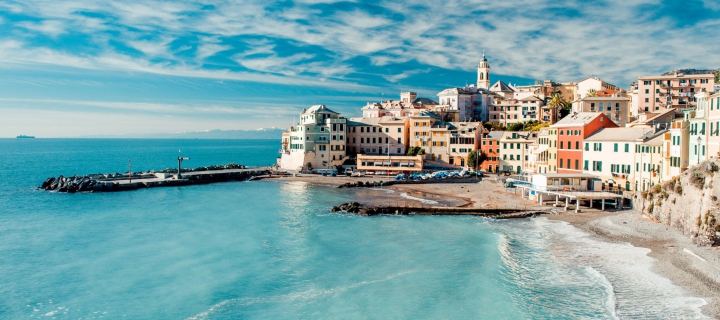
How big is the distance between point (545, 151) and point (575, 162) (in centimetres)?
704

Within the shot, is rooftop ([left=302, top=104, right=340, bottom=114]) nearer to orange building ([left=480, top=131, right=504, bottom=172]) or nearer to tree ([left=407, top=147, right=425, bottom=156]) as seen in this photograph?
tree ([left=407, top=147, right=425, bottom=156])

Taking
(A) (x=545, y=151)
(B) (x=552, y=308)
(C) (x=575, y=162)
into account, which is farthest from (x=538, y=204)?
(B) (x=552, y=308)

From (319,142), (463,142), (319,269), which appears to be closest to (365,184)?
(319,142)

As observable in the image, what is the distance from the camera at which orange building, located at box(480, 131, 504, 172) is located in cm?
8288

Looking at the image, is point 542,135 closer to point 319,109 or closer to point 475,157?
point 475,157

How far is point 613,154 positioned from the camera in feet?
173

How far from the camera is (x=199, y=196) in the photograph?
6681cm

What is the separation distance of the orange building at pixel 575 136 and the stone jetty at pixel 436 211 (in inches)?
488

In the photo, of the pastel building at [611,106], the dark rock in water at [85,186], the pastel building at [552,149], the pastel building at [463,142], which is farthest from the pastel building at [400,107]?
the dark rock in water at [85,186]

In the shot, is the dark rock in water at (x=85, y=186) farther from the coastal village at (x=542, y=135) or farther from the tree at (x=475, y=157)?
the tree at (x=475, y=157)

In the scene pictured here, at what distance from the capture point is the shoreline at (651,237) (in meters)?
26.7

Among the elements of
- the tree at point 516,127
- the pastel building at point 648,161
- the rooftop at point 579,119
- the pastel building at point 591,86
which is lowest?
the pastel building at point 648,161

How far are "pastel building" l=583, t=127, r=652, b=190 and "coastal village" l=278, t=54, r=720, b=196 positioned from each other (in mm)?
112

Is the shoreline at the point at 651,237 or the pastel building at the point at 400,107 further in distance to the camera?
the pastel building at the point at 400,107
